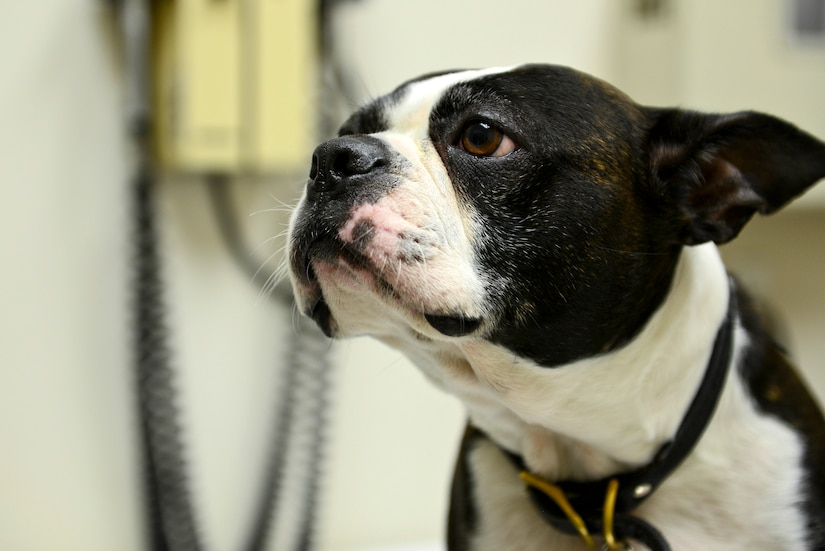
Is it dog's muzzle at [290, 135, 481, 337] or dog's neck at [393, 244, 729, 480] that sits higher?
dog's muzzle at [290, 135, 481, 337]

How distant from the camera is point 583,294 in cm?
99

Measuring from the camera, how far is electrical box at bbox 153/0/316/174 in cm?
167

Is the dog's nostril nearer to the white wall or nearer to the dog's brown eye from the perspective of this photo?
the dog's brown eye

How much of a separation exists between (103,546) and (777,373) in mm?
1351

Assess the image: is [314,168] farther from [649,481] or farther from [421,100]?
[649,481]

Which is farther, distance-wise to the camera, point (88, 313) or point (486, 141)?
point (88, 313)

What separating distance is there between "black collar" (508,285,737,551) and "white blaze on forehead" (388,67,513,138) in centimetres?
44

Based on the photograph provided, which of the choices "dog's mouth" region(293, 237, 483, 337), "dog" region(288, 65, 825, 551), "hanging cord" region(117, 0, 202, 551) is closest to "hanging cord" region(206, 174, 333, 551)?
"hanging cord" region(117, 0, 202, 551)

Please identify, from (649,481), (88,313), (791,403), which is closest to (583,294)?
(649,481)

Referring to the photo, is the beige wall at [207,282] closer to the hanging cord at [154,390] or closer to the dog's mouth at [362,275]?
the hanging cord at [154,390]

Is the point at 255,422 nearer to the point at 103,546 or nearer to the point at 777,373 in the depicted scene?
the point at 103,546

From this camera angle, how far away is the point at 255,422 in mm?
1908

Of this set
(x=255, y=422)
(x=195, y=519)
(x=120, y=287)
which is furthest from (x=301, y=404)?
(x=120, y=287)

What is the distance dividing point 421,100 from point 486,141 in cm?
12
